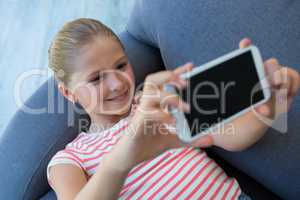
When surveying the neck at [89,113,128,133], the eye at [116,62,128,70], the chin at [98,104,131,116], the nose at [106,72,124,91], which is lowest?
the neck at [89,113,128,133]

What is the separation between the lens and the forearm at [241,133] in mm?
682

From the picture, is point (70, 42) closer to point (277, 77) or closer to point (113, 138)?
point (113, 138)

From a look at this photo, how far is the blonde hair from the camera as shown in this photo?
0.77m

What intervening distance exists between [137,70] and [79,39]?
239 mm

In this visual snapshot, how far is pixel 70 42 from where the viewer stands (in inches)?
30.5

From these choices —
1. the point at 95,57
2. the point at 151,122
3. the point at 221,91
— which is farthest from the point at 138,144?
the point at 95,57

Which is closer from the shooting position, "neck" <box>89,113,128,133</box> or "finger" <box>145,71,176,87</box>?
"finger" <box>145,71,176,87</box>

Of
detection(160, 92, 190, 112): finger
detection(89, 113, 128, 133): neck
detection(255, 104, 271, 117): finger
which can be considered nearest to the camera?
detection(160, 92, 190, 112): finger

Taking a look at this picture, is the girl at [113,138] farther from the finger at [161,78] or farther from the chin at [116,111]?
the finger at [161,78]

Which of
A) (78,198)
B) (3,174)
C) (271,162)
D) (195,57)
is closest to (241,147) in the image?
(271,162)

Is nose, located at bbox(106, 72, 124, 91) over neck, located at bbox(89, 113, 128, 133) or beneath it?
over

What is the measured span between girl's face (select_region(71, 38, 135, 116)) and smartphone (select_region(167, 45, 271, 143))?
0.88ft

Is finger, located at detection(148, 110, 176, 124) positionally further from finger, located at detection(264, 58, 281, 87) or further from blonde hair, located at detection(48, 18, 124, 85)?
blonde hair, located at detection(48, 18, 124, 85)

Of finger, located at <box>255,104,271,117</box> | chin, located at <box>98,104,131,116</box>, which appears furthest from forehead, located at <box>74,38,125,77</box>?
finger, located at <box>255,104,271,117</box>
